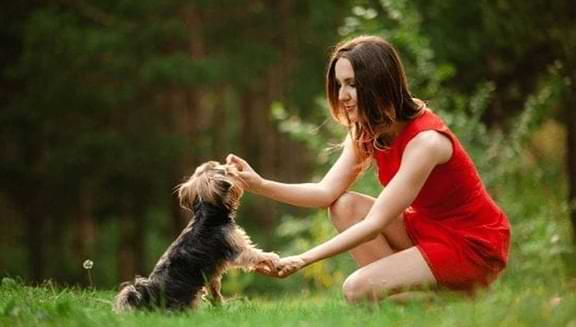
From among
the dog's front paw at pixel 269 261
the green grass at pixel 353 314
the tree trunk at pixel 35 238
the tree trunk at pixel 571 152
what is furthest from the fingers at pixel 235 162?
the tree trunk at pixel 35 238

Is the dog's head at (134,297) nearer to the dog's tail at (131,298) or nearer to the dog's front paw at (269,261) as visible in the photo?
the dog's tail at (131,298)

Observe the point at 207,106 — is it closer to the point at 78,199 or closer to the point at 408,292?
A: the point at 78,199

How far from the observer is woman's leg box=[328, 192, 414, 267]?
5695 mm

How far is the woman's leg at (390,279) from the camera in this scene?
5281mm

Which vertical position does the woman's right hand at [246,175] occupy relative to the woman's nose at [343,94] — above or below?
below

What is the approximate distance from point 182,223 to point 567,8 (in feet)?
44.1

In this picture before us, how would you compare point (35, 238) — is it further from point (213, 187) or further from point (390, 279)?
point (390, 279)

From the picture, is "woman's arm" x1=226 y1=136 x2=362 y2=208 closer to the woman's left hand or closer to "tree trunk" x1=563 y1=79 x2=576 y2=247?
the woman's left hand

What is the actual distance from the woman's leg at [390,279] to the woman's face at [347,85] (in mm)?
879

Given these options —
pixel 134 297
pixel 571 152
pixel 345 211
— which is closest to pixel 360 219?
pixel 345 211

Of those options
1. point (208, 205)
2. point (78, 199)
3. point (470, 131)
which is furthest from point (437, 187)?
point (78, 199)

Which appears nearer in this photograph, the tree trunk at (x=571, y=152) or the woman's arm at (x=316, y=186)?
the woman's arm at (x=316, y=186)

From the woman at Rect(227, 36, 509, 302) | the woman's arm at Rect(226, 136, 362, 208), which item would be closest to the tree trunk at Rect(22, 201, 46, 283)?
the woman's arm at Rect(226, 136, 362, 208)

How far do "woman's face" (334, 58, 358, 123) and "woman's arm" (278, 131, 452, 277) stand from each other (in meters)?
0.43
